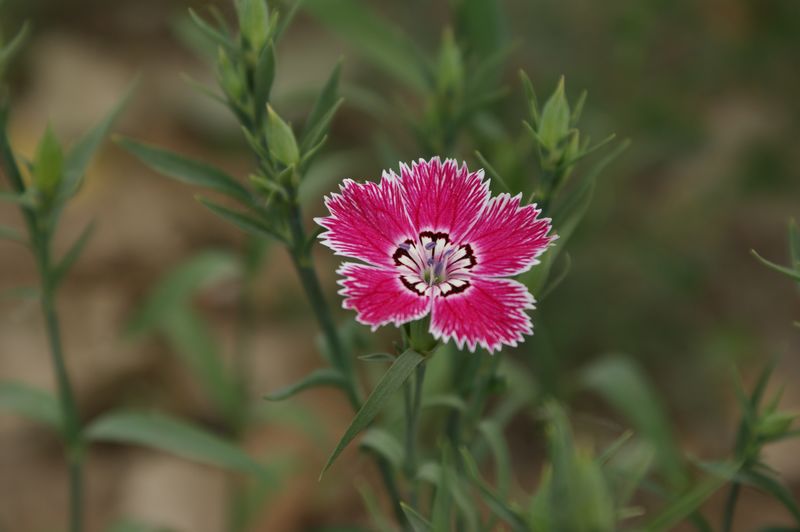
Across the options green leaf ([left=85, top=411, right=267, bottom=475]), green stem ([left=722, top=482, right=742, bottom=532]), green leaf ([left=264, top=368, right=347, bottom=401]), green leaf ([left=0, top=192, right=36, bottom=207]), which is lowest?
green stem ([left=722, top=482, right=742, bottom=532])

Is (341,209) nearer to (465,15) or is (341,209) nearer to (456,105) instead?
(456,105)

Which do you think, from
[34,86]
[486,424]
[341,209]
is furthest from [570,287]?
[34,86]

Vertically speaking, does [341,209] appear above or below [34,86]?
below

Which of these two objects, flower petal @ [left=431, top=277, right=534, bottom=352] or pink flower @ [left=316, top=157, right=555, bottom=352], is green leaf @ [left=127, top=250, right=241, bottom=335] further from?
flower petal @ [left=431, top=277, right=534, bottom=352]

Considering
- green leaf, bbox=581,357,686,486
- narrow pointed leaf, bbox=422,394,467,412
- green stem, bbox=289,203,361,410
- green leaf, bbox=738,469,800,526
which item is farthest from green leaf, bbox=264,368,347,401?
green leaf, bbox=581,357,686,486

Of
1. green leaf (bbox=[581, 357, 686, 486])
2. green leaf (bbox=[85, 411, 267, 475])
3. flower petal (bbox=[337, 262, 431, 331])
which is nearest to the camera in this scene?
flower petal (bbox=[337, 262, 431, 331])

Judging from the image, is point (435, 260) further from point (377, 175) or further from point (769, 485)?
point (377, 175)

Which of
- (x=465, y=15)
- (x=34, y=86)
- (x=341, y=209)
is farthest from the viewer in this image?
(x=34, y=86)

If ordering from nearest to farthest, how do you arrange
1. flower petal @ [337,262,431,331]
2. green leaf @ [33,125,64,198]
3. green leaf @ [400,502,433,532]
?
flower petal @ [337,262,431,331], green leaf @ [400,502,433,532], green leaf @ [33,125,64,198]
